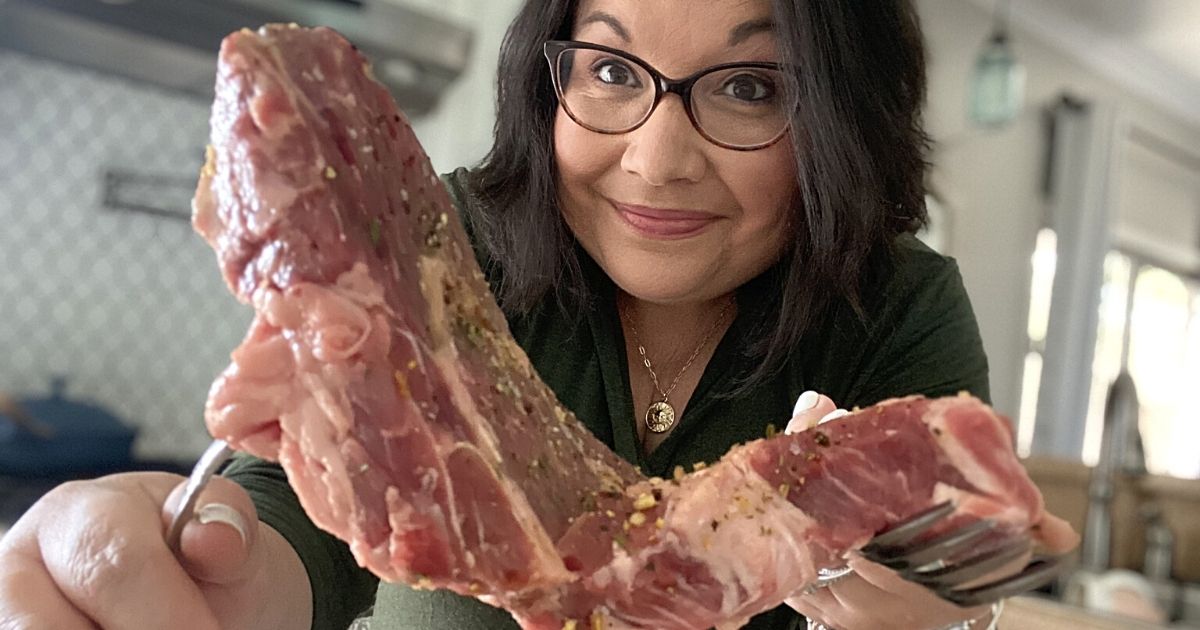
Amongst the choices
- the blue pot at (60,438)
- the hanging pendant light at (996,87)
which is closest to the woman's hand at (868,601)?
the blue pot at (60,438)

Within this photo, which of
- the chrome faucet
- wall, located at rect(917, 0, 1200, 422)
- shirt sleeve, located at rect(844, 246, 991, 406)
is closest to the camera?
shirt sleeve, located at rect(844, 246, 991, 406)

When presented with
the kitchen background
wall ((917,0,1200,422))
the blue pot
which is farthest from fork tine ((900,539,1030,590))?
wall ((917,0,1200,422))

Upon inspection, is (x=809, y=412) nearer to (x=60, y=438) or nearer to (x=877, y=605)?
(x=877, y=605)

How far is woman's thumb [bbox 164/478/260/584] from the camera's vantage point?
442 millimetres

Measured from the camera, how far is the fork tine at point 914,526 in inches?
15.2

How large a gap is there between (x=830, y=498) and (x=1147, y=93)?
15.4 ft

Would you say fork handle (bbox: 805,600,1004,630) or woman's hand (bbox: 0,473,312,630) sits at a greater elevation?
woman's hand (bbox: 0,473,312,630)

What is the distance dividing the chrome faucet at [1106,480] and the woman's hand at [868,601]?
160 cm

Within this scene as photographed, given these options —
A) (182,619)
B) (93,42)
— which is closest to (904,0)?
(182,619)

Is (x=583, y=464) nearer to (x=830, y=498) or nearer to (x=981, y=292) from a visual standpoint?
(x=830, y=498)

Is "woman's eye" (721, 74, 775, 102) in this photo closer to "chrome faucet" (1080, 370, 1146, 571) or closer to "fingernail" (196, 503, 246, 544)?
"fingernail" (196, 503, 246, 544)

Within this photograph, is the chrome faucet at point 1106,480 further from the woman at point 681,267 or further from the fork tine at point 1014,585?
the fork tine at point 1014,585

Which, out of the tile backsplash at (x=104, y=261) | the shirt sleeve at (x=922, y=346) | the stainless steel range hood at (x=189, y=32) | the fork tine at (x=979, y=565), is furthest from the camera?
the tile backsplash at (x=104, y=261)

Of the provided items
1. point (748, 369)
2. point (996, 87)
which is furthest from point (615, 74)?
point (996, 87)
